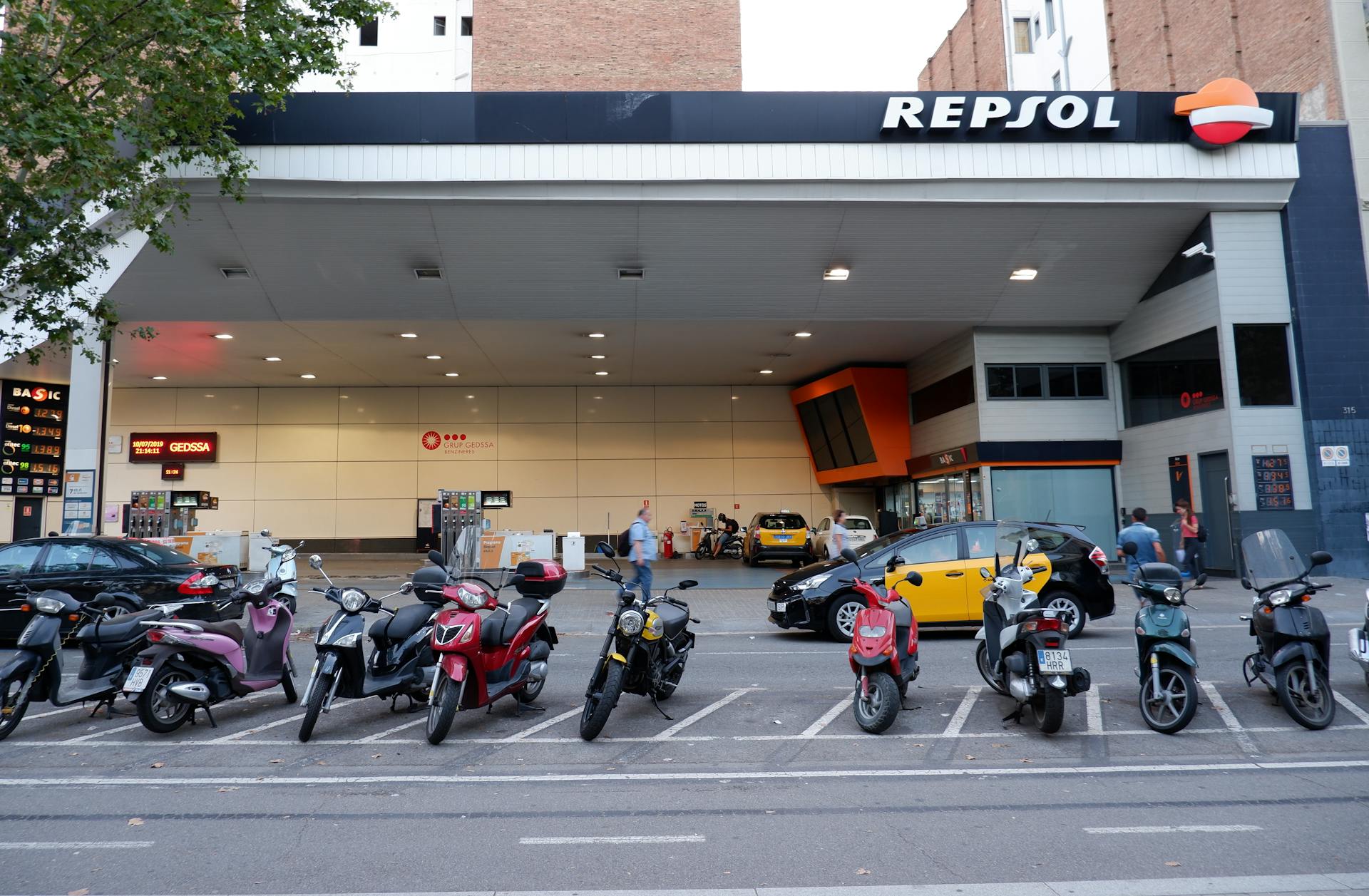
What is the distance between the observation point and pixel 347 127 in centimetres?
1552

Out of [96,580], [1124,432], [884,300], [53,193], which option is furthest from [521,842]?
[1124,432]

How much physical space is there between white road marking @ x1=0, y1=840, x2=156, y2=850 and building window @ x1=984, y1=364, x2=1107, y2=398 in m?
20.3

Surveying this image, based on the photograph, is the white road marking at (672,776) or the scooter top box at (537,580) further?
the scooter top box at (537,580)

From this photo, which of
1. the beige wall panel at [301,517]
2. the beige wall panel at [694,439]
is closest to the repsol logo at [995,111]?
the beige wall panel at [694,439]

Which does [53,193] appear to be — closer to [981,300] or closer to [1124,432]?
[981,300]

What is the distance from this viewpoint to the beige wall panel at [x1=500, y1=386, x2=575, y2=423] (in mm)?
30516

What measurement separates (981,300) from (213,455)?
2582cm

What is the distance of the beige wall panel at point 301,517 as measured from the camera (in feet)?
98.1

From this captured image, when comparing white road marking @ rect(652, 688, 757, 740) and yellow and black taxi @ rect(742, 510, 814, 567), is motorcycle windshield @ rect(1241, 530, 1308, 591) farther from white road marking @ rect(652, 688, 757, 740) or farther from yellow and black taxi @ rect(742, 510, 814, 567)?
yellow and black taxi @ rect(742, 510, 814, 567)

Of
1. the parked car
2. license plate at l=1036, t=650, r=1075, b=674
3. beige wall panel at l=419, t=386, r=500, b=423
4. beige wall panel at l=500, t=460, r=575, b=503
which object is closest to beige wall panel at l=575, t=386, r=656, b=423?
beige wall panel at l=500, t=460, r=575, b=503

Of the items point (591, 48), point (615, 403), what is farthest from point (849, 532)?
point (591, 48)

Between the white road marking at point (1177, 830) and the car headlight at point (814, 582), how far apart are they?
626 centimetres

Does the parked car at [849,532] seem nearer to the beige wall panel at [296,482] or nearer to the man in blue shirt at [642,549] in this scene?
the man in blue shirt at [642,549]

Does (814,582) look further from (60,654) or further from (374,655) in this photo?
(60,654)
